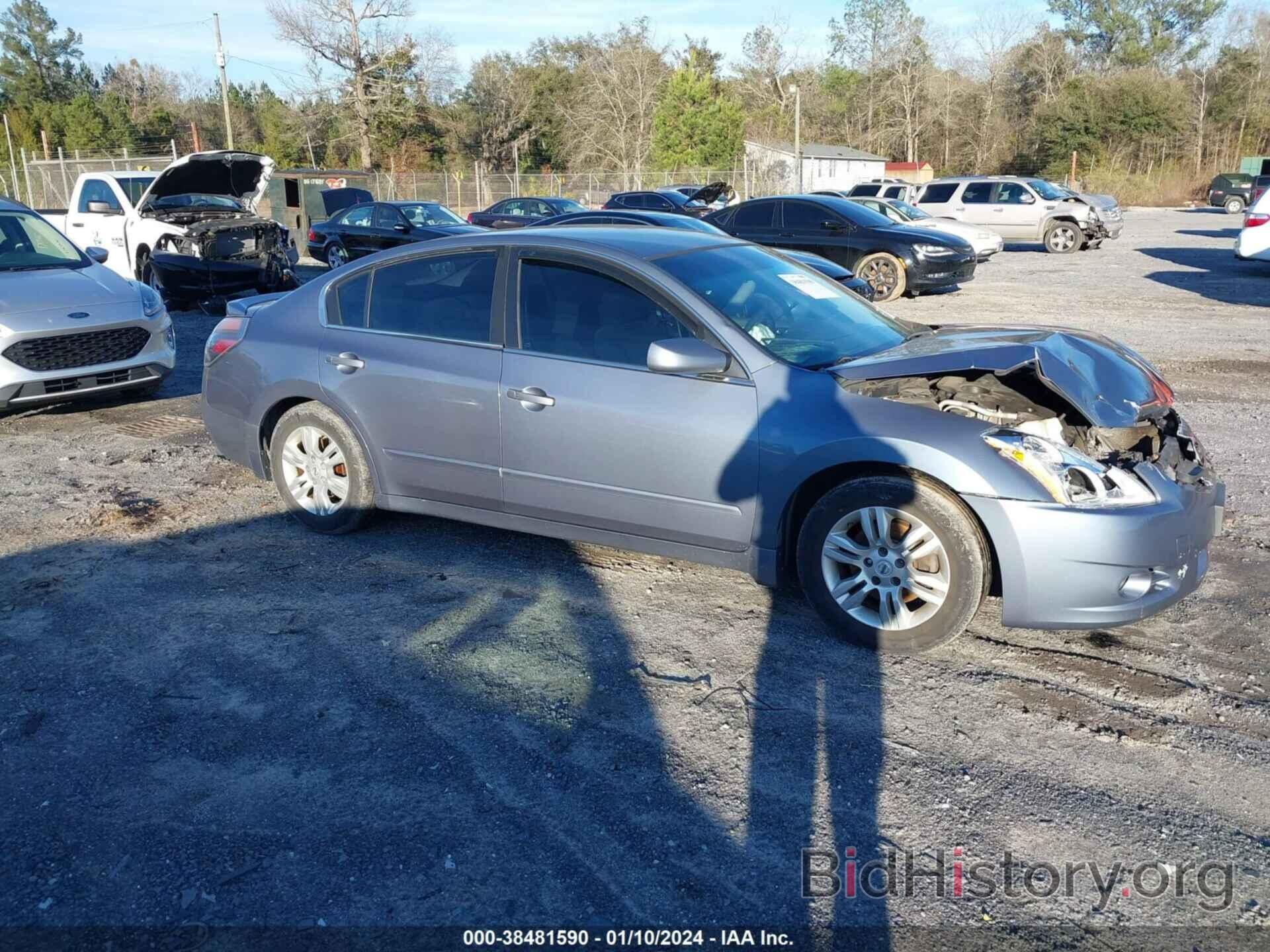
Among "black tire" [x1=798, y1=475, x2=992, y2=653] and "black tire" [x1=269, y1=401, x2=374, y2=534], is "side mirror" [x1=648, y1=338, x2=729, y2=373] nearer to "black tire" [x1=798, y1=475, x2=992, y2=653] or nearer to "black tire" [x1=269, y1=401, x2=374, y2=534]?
"black tire" [x1=798, y1=475, x2=992, y2=653]

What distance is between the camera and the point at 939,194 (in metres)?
25.0

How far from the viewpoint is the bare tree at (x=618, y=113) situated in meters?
59.7

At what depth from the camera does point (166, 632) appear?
14.8 feet

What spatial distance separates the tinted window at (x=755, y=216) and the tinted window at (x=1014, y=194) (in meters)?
10.0

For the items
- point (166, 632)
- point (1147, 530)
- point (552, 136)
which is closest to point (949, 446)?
point (1147, 530)

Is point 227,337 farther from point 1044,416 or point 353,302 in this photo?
point 1044,416

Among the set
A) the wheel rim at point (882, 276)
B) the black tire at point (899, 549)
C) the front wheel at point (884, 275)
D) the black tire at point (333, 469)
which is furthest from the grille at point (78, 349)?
the wheel rim at point (882, 276)

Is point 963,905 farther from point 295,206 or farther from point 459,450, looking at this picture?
point 295,206

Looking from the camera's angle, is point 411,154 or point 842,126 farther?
point 842,126

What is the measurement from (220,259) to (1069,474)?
A: 12.6 meters

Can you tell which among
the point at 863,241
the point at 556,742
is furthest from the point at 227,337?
the point at 863,241

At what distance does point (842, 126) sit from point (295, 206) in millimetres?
65520

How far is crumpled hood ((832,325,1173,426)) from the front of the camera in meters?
4.10

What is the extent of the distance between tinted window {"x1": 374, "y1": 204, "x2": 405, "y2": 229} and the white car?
46.6ft
